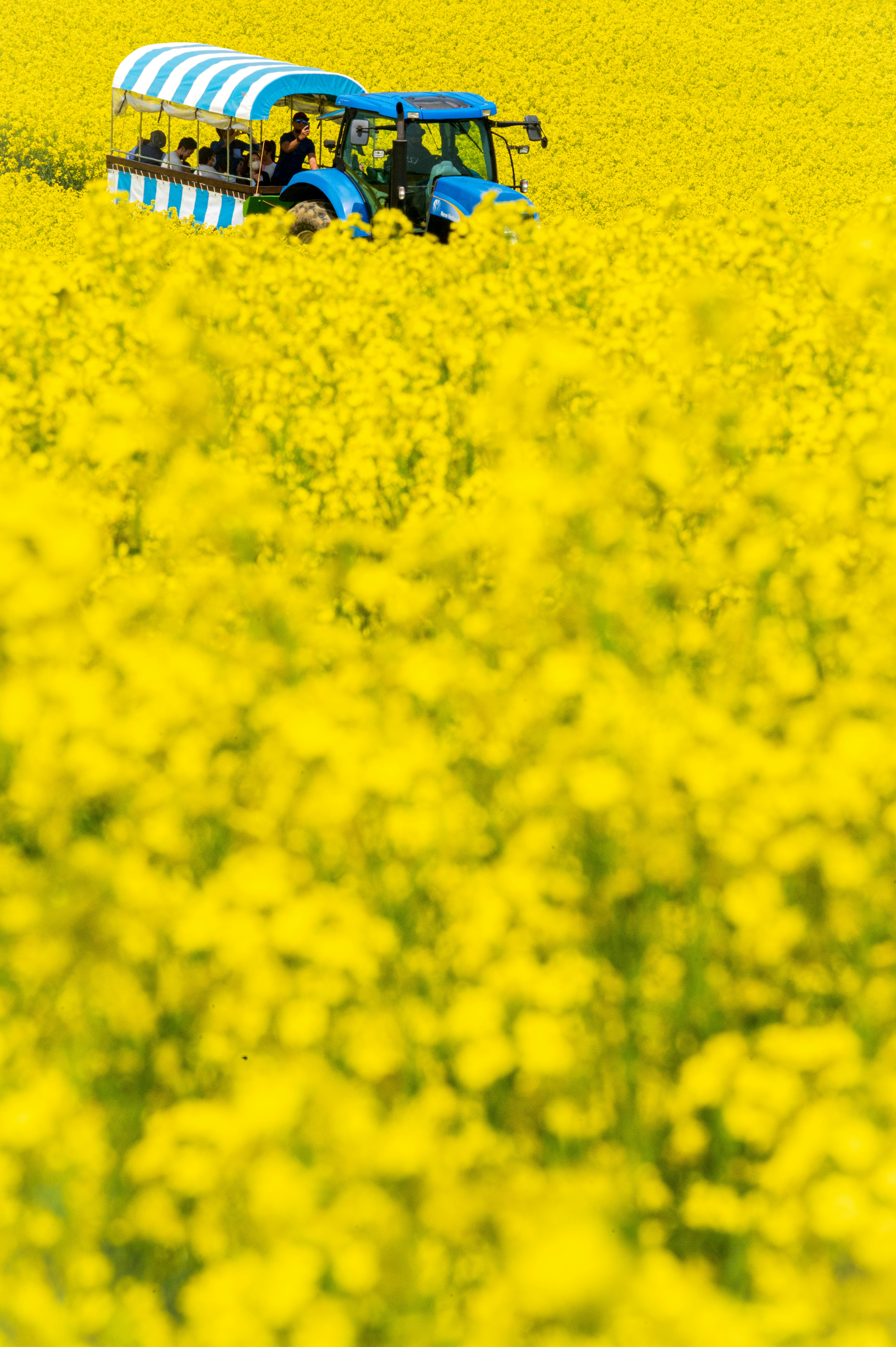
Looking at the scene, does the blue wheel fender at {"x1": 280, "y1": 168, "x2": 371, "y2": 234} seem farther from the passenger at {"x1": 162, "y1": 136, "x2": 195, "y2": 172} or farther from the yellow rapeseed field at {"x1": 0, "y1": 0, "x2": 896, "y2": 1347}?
the yellow rapeseed field at {"x1": 0, "y1": 0, "x2": 896, "y2": 1347}

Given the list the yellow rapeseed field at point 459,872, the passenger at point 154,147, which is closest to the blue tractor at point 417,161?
the passenger at point 154,147

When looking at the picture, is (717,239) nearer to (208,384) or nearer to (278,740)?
(208,384)

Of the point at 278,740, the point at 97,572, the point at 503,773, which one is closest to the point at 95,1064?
the point at 278,740

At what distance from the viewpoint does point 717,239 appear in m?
7.32

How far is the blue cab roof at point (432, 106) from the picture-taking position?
1071 centimetres

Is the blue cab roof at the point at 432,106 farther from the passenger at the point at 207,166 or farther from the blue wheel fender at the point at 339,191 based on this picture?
the passenger at the point at 207,166

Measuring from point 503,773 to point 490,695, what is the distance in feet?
0.76

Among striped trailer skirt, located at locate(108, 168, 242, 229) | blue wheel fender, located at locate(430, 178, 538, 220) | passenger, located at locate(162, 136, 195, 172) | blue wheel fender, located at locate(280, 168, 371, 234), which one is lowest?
blue wheel fender, located at locate(430, 178, 538, 220)

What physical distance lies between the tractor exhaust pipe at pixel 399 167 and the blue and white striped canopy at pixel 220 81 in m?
2.94

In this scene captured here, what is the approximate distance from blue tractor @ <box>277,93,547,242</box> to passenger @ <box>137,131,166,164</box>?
4.78 m

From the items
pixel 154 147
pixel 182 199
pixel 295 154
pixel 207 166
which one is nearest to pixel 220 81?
pixel 207 166

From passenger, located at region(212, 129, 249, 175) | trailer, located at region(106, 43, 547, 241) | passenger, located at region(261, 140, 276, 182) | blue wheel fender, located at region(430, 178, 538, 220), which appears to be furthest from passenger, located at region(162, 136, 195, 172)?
blue wheel fender, located at region(430, 178, 538, 220)

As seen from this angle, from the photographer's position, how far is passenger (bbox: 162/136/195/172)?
14398 millimetres

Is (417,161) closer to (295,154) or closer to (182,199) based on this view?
(295,154)
